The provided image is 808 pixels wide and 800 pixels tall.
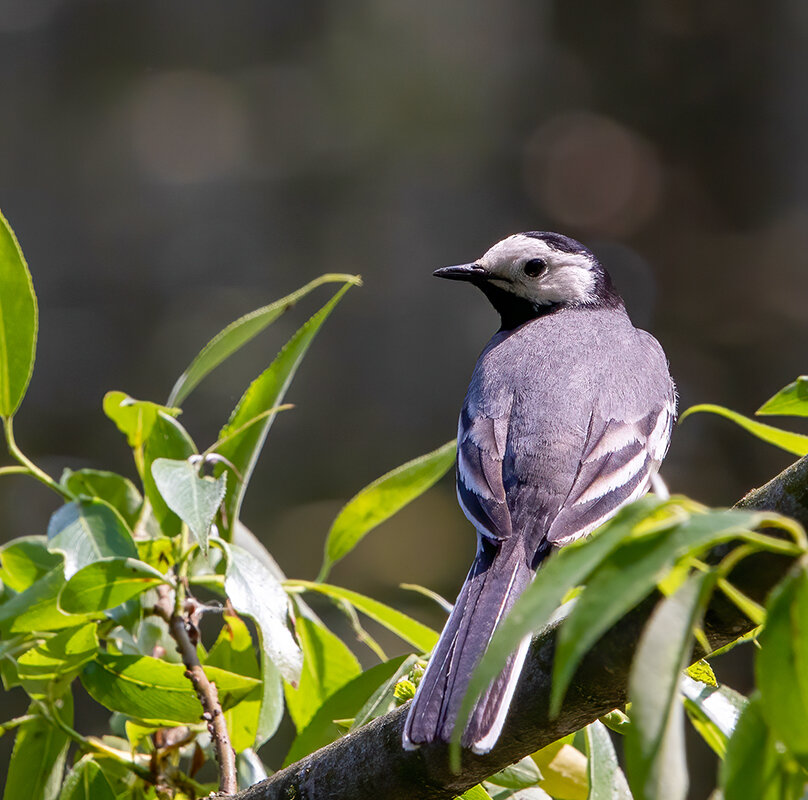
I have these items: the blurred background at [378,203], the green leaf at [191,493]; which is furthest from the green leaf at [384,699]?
the blurred background at [378,203]

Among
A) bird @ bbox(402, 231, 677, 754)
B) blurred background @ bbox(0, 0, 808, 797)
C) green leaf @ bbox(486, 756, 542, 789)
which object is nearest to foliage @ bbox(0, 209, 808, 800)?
green leaf @ bbox(486, 756, 542, 789)

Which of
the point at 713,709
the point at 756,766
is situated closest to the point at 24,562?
the point at 713,709

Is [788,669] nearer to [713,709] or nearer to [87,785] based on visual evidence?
[713,709]

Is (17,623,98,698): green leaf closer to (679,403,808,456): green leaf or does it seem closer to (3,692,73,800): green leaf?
(3,692,73,800): green leaf

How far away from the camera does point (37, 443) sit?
21.4 ft

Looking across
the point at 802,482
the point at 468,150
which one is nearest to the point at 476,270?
the point at 802,482

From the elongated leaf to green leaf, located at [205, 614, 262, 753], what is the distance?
951 mm

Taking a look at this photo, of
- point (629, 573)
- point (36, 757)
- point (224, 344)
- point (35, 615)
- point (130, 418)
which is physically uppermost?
point (629, 573)

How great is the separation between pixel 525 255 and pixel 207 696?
1653mm

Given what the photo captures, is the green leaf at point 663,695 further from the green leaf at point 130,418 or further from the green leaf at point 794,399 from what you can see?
the green leaf at point 130,418

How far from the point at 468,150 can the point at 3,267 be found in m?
5.70

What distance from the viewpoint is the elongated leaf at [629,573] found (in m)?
0.59

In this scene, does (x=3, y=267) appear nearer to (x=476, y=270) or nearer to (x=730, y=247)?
(x=476, y=270)

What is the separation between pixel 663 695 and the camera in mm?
594
